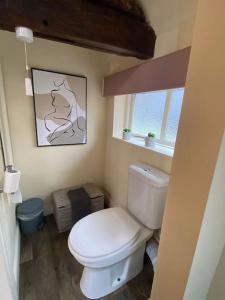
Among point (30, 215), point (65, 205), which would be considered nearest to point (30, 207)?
point (30, 215)

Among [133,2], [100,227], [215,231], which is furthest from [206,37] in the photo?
[100,227]

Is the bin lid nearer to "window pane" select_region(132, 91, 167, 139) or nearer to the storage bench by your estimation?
the storage bench

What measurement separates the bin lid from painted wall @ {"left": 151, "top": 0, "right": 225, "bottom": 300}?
1.35 meters

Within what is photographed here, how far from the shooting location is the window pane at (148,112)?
4.70 feet

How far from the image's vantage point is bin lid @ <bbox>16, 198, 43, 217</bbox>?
1.57 metres

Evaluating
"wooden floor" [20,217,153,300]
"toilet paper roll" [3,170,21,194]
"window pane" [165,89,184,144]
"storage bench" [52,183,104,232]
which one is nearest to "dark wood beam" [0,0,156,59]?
"window pane" [165,89,184,144]

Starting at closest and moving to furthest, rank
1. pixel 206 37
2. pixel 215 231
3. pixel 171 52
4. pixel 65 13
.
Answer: pixel 206 37 < pixel 215 231 < pixel 65 13 < pixel 171 52

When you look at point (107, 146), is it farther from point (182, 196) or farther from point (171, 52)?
point (182, 196)

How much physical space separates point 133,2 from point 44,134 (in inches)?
51.3

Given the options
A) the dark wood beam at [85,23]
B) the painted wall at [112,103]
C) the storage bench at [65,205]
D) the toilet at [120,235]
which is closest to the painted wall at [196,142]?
the toilet at [120,235]

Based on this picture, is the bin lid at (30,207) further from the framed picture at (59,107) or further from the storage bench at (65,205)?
the framed picture at (59,107)

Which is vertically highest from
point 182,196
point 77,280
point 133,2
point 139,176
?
point 133,2

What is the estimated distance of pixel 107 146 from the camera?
78.7 inches

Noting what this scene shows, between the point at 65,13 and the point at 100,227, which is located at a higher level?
the point at 65,13
